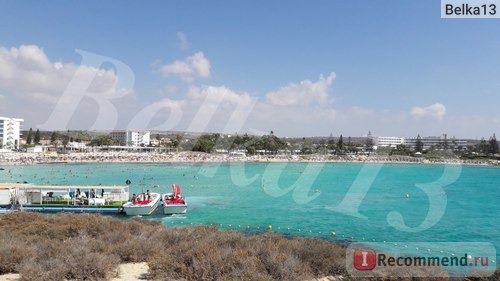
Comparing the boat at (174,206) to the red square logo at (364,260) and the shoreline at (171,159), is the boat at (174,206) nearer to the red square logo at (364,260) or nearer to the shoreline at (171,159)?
the red square logo at (364,260)

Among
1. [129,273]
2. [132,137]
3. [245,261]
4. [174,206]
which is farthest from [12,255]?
[132,137]

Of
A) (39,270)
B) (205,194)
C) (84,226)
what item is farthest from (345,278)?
(205,194)

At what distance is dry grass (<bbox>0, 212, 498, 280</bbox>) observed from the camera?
8.10 meters

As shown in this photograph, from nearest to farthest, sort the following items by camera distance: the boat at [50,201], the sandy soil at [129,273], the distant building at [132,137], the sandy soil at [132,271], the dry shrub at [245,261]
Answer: the dry shrub at [245,261]
the sandy soil at [129,273]
the sandy soil at [132,271]
the boat at [50,201]
the distant building at [132,137]

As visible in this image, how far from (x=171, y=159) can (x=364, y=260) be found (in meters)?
105

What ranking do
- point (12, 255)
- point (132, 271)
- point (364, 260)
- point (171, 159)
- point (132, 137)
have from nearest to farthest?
1. point (12, 255)
2. point (132, 271)
3. point (364, 260)
4. point (171, 159)
5. point (132, 137)

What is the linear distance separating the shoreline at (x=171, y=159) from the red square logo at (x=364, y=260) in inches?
3480

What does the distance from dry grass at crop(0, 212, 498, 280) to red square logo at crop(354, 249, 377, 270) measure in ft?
1.21

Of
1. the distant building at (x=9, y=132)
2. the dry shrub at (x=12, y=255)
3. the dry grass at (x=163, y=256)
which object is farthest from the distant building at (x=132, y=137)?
the dry shrub at (x=12, y=255)

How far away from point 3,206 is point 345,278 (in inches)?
930

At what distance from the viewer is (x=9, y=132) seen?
13525cm

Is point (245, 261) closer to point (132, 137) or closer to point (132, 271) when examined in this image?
point (132, 271)

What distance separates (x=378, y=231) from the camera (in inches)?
856

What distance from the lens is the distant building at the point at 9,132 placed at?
132 m
